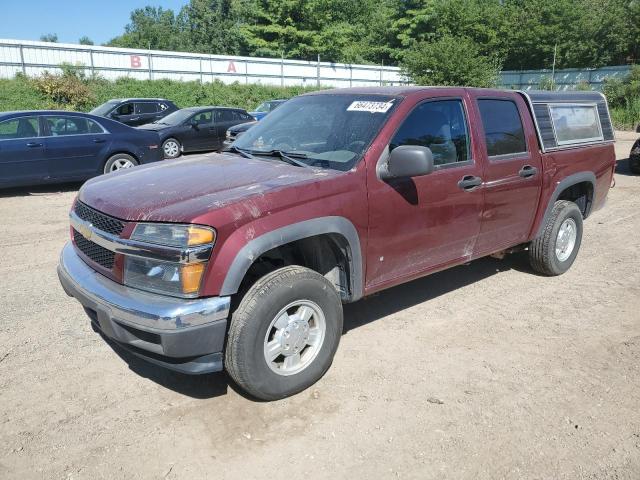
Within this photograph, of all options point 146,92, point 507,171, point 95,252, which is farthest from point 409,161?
point 146,92

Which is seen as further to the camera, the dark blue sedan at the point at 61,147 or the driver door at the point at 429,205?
the dark blue sedan at the point at 61,147

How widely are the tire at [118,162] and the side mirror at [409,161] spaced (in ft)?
25.3

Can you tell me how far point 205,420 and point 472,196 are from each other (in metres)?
2.60

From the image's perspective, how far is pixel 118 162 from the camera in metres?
10.3

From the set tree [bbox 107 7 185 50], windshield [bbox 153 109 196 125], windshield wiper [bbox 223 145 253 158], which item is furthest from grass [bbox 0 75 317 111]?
tree [bbox 107 7 185 50]

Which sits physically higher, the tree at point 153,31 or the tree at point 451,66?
the tree at point 153,31

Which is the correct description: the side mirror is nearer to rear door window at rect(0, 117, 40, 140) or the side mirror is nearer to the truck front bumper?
the truck front bumper

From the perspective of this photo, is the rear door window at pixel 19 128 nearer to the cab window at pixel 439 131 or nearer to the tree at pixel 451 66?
the cab window at pixel 439 131

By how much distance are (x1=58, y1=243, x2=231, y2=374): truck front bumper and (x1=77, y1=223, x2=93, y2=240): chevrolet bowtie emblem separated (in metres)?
0.39

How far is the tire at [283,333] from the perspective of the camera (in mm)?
3014

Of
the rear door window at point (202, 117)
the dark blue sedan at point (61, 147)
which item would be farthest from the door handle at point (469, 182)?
the rear door window at point (202, 117)

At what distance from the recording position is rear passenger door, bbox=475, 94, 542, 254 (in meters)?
4.47

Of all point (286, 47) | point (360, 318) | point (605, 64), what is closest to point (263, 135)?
point (360, 318)

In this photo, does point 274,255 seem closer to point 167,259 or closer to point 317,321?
point 317,321
